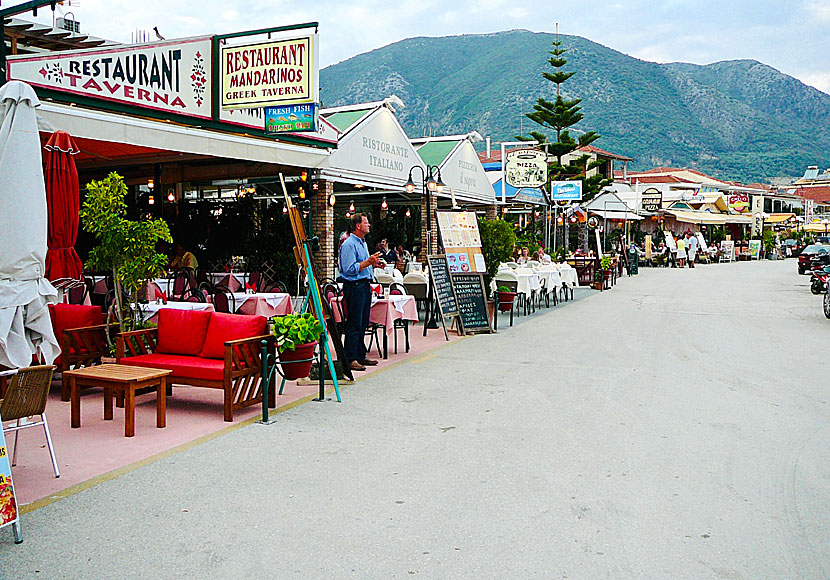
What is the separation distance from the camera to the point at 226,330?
702 centimetres

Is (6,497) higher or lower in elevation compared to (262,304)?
lower

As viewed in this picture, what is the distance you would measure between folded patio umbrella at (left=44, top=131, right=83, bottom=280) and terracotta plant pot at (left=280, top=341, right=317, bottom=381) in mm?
2016

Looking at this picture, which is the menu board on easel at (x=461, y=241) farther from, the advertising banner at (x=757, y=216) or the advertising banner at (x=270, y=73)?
the advertising banner at (x=757, y=216)

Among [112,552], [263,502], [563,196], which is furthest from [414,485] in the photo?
[563,196]

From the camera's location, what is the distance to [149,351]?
7.44m

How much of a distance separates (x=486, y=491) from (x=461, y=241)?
27.7ft

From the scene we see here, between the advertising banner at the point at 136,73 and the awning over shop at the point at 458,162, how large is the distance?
413 inches

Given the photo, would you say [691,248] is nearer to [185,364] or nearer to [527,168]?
[527,168]

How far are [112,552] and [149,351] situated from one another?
12.4ft

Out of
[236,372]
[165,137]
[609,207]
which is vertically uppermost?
[609,207]

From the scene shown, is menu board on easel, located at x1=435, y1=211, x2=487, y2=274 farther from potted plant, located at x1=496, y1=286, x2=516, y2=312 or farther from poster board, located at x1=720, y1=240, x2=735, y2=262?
poster board, located at x1=720, y1=240, x2=735, y2=262

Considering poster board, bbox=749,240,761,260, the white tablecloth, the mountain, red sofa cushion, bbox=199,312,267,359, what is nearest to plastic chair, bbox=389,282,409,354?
the white tablecloth

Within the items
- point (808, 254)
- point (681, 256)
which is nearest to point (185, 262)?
point (808, 254)

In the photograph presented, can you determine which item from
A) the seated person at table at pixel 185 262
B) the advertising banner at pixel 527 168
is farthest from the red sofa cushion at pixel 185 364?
the advertising banner at pixel 527 168
